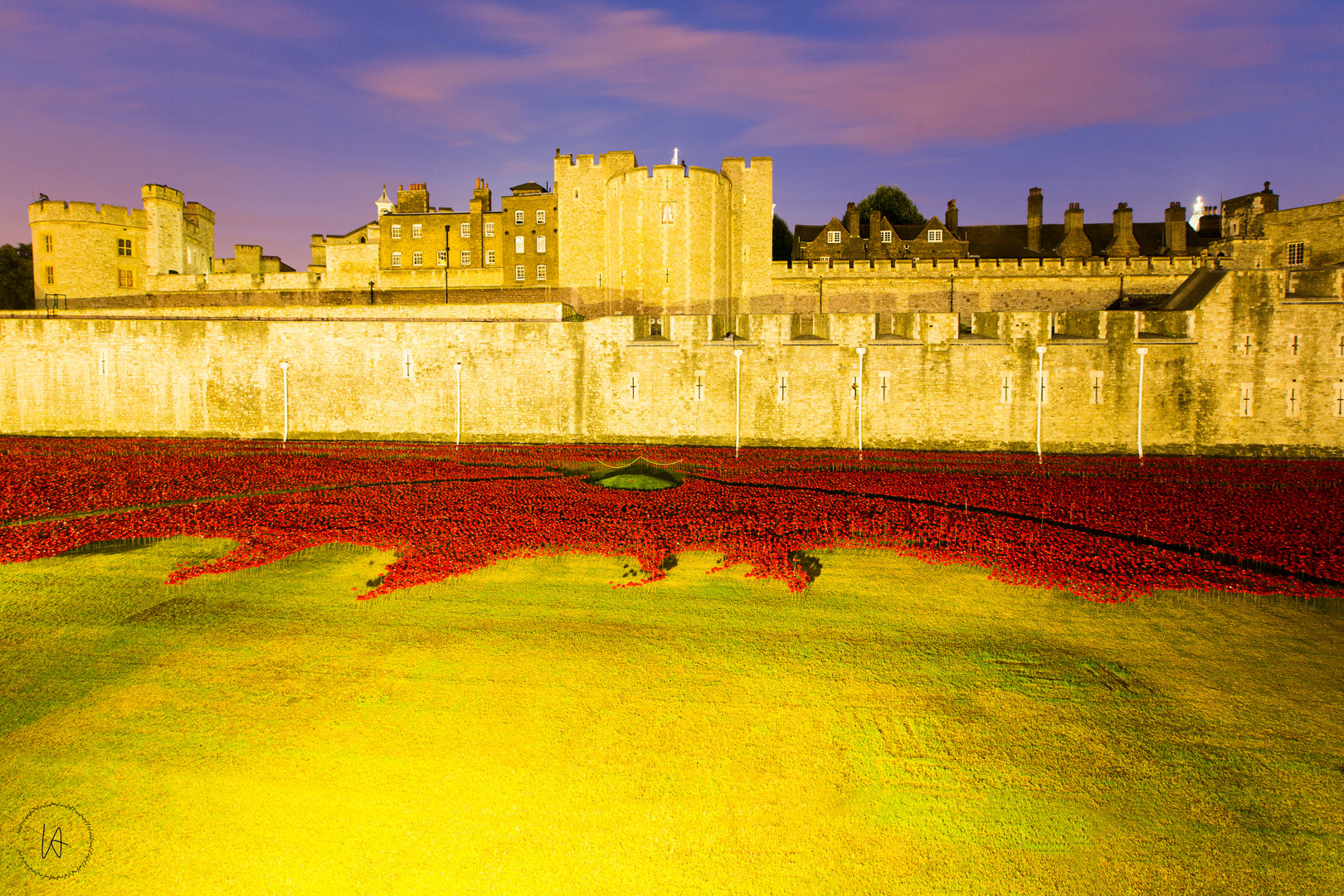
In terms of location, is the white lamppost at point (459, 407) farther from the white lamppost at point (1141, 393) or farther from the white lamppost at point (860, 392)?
the white lamppost at point (1141, 393)

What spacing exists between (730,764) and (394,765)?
105 inches

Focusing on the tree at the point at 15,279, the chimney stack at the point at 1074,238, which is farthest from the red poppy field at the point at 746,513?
the tree at the point at 15,279

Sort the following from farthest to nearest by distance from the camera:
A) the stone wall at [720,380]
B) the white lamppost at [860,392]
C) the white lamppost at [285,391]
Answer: the white lamppost at [285,391], the white lamppost at [860,392], the stone wall at [720,380]

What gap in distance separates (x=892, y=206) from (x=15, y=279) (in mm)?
72326

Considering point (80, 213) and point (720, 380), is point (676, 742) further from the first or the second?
point (80, 213)

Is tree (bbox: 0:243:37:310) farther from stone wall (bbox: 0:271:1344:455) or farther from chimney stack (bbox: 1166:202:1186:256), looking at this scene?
chimney stack (bbox: 1166:202:1186:256)

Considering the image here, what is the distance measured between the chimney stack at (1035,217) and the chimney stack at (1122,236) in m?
4.45

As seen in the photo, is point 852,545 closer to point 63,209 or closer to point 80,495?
point 80,495

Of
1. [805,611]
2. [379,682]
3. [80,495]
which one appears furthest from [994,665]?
[80,495]

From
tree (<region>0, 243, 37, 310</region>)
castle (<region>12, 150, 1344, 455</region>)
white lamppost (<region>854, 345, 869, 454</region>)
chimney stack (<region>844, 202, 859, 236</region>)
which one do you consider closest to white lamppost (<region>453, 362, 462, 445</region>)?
castle (<region>12, 150, 1344, 455</region>)

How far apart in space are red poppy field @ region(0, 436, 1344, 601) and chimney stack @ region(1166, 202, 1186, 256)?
2972cm

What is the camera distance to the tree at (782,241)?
5725cm

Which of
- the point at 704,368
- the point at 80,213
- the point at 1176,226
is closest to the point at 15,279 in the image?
the point at 80,213


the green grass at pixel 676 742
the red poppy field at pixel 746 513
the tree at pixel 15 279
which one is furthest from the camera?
the tree at pixel 15 279
